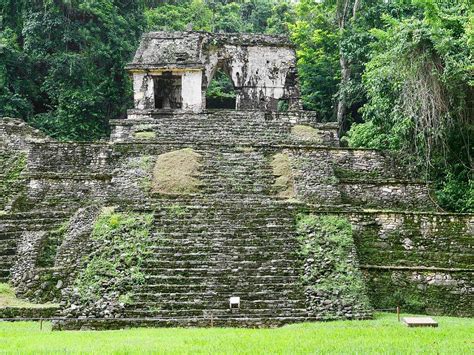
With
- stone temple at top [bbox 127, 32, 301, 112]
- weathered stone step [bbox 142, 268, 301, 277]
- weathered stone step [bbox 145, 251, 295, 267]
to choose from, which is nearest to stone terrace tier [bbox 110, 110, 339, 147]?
stone temple at top [bbox 127, 32, 301, 112]

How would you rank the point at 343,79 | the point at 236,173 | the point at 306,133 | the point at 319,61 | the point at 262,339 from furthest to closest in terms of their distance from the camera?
the point at 319,61, the point at 343,79, the point at 306,133, the point at 236,173, the point at 262,339

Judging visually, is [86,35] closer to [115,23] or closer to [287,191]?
[115,23]

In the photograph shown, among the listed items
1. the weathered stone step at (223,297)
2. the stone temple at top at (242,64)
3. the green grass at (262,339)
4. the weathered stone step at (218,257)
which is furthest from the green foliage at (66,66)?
the green grass at (262,339)

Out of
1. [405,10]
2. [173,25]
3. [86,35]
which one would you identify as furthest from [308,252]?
[173,25]

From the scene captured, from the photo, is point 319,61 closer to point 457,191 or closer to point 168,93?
point 168,93

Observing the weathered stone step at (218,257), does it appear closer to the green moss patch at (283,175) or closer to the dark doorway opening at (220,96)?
the green moss patch at (283,175)

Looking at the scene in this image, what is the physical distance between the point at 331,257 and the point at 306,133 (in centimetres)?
715

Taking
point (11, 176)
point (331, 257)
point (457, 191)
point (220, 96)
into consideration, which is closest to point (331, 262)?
point (331, 257)

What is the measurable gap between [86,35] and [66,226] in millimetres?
14111

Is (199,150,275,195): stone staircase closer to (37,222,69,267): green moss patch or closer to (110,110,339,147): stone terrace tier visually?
(110,110,339,147): stone terrace tier

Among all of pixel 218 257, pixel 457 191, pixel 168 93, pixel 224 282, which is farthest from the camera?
pixel 168 93

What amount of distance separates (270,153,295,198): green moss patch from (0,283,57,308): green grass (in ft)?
17.8

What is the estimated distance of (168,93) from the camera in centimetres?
2247

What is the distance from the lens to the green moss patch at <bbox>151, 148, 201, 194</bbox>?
13.6m
